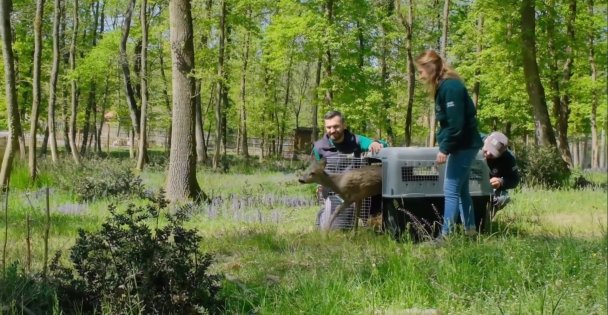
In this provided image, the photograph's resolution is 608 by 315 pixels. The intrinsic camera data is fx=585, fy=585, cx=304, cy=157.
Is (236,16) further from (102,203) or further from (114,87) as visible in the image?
(114,87)

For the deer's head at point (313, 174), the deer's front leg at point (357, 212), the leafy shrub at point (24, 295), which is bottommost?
the leafy shrub at point (24, 295)

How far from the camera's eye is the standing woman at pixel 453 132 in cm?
497

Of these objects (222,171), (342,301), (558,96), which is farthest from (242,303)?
(558,96)

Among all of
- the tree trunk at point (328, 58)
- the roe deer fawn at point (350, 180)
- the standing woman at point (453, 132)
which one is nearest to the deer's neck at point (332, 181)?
the roe deer fawn at point (350, 180)

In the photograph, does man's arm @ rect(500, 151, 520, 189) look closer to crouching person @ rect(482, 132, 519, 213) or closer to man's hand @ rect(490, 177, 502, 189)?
crouching person @ rect(482, 132, 519, 213)

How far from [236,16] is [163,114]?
15449 millimetres

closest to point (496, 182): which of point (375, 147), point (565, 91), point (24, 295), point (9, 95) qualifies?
point (375, 147)

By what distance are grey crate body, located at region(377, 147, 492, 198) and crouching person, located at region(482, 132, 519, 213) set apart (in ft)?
2.18

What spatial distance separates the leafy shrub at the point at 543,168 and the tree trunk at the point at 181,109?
7.64m

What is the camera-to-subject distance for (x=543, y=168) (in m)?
13.2

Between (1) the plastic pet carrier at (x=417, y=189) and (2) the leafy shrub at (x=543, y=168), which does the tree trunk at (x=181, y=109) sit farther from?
(2) the leafy shrub at (x=543, y=168)

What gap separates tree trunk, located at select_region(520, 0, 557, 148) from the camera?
13305 mm

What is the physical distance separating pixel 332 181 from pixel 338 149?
2.86ft

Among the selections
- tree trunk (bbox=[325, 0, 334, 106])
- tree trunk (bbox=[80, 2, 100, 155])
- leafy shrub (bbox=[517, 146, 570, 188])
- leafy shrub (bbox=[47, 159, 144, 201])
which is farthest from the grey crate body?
tree trunk (bbox=[80, 2, 100, 155])
